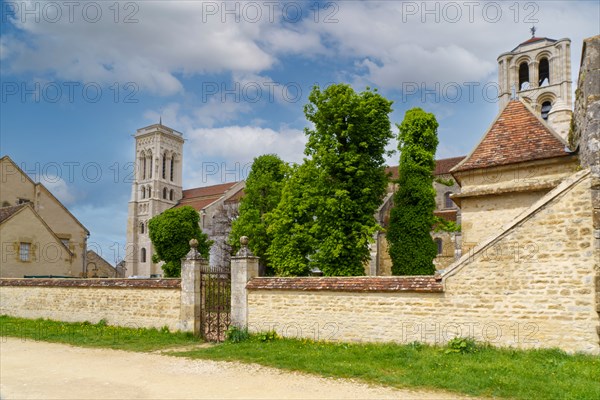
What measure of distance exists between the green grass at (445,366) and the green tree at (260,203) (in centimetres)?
2241

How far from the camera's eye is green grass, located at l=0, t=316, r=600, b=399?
24.3 ft

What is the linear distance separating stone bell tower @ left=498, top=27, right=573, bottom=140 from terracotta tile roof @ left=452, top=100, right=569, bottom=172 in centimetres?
4055

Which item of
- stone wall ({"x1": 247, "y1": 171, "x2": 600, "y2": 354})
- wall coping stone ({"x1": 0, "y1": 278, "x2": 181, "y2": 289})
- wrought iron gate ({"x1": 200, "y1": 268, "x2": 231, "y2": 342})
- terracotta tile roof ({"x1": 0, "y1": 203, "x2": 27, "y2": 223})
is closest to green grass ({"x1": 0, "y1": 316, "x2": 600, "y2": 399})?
stone wall ({"x1": 247, "y1": 171, "x2": 600, "y2": 354})

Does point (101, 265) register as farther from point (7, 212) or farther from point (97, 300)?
point (97, 300)

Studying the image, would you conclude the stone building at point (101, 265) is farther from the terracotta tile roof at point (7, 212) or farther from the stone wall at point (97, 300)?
the stone wall at point (97, 300)

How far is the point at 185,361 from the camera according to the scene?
10.3 metres

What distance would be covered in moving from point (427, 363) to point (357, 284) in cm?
288

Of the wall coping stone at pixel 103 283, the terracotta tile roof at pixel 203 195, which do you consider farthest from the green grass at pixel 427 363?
the terracotta tile roof at pixel 203 195

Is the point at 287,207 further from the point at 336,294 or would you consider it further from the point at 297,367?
the point at 297,367

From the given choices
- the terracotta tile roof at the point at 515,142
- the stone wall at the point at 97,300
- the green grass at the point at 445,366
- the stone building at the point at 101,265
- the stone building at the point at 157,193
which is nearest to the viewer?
the green grass at the point at 445,366

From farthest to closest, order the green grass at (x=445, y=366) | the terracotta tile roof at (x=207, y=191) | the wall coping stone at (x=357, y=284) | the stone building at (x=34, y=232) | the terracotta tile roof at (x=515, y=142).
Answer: the terracotta tile roof at (x=207, y=191) → the stone building at (x=34, y=232) → the terracotta tile roof at (x=515, y=142) → the wall coping stone at (x=357, y=284) → the green grass at (x=445, y=366)

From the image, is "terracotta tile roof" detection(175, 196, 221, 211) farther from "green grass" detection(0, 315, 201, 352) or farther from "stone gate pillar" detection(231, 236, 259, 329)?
"stone gate pillar" detection(231, 236, 259, 329)

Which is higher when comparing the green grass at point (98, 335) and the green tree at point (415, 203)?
the green tree at point (415, 203)

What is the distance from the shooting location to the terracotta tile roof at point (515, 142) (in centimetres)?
1321
